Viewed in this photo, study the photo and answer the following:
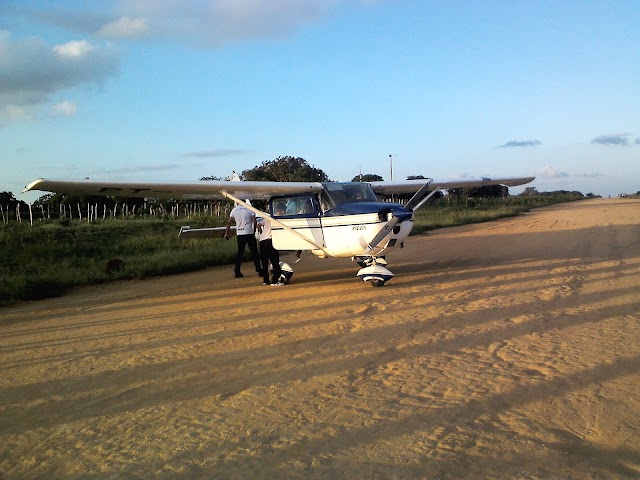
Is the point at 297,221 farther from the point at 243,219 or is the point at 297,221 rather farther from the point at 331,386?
the point at 331,386

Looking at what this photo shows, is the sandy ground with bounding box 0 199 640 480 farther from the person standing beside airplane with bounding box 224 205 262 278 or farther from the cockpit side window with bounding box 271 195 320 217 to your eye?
the person standing beside airplane with bounding box 224 205 262 278

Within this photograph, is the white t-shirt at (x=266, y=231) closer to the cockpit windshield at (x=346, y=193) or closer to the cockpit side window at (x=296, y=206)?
the cockpit side window at (x=296, y=206)

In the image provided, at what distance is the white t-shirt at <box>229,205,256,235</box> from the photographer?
13047 millimetres

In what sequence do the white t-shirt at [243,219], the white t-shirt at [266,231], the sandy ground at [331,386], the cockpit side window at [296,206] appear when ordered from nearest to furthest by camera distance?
1. the sandy ground at [331,386]
2. the cockpit side window at [296,206]
3. the white t-shirt at [266,231]
4. the white t-shirt at [243,219]

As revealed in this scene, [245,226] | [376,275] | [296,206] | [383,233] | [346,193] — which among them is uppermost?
[346,193]

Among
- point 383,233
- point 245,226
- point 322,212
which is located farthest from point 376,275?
point 245,226

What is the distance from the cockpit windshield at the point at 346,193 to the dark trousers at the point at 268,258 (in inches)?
64.1

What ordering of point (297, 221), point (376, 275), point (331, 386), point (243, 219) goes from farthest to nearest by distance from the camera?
point (243, 219) → point (297, 221) → point (376, 275) → point (331, 386)

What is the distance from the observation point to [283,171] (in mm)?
44000

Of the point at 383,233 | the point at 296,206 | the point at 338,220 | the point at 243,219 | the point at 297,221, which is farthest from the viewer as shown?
the point at 243,219

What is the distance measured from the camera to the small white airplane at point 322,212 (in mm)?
10852

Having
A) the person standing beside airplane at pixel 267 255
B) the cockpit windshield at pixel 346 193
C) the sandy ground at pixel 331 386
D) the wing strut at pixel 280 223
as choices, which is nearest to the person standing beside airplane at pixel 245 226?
the person standing beside airplane at pixel 267 255

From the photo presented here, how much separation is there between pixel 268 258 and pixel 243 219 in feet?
4.10

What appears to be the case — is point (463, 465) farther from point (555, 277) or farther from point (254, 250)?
point (254, 250)
